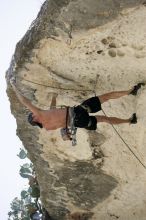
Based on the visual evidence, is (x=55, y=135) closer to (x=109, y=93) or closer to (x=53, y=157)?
(x=53, y=157)

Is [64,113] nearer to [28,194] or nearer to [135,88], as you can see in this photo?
[135,88]

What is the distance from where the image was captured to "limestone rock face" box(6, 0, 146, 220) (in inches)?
185

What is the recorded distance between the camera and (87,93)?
5.86 metres

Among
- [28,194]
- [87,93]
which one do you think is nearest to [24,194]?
[28,194]

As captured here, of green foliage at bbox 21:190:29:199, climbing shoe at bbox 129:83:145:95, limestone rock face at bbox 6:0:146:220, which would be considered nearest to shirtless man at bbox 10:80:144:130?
climbing shoe at bbox 129:83:145:95

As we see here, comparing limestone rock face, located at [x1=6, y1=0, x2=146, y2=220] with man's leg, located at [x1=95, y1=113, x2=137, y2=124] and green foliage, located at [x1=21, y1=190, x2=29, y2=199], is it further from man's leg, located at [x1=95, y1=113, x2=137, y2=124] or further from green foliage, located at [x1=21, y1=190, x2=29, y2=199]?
green foliage, located at [x1=21, y1=190, x2=29, y2=199]

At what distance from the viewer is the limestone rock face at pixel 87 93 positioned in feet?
15.4

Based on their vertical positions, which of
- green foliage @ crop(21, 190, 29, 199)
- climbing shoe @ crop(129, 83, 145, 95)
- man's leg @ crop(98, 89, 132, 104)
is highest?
climbing shoe @ crop(129, 83, 145, 95)

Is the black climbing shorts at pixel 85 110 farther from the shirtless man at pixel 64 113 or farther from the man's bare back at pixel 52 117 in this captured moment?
the man's bare back at pixel 52 117

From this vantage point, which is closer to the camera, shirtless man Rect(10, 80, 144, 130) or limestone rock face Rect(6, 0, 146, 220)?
limestone rock face Rect(6, 0, 146, 220)

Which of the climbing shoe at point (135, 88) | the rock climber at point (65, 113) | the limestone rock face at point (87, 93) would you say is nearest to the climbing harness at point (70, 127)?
the rock climber at point (65, 113)

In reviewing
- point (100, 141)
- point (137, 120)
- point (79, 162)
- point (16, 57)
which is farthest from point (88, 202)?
point (16, 57)

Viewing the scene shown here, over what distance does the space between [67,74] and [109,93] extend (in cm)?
78

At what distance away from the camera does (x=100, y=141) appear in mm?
6434
